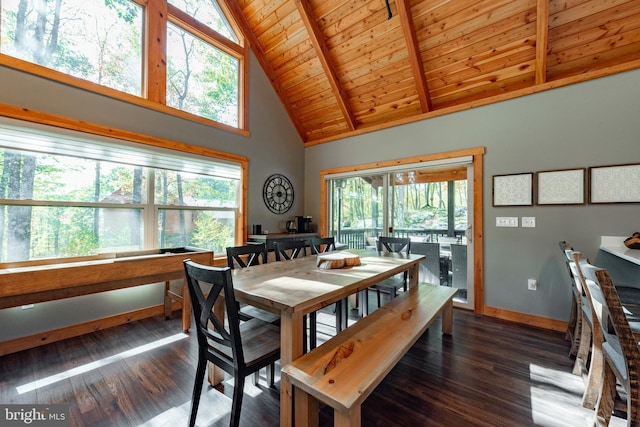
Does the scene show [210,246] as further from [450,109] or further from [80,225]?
[450,109]

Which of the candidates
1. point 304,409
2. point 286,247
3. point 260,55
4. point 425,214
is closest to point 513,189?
point 425,214

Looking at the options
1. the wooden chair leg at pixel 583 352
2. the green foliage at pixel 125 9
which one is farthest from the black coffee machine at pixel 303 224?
the wooden chair leg at pixel 583 352

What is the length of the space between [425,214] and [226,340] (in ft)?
11.0

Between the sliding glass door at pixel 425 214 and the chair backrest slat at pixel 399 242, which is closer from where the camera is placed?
the chair backrest slat at pixel 399 242

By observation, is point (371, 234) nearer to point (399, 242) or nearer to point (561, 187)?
point (399, 242)

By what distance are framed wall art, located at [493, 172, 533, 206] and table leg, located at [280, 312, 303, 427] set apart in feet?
9.80

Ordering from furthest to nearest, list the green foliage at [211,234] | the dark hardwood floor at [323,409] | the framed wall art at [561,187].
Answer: the green foliage at [211,234], the framed wall art at [561,187], the dark hardwood floor at [323,409]

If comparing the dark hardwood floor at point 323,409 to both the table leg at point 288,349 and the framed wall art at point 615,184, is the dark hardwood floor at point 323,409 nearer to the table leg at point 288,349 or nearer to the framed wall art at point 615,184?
the table leg at point 288,349

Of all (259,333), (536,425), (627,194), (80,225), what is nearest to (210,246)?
(80,225)

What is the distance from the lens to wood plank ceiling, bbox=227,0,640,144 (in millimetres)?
2602

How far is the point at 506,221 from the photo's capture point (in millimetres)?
3104

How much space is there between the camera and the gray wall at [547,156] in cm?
255

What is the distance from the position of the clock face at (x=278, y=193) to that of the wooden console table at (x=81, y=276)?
5.93 ft

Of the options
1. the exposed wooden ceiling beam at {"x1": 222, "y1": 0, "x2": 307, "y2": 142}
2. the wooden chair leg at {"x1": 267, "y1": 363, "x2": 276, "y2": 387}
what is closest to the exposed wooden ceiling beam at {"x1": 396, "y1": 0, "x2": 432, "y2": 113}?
the exposed wooden ceiling beam at {"x1": 222, "y1": 0, "x2": 307, "y2": 142}
